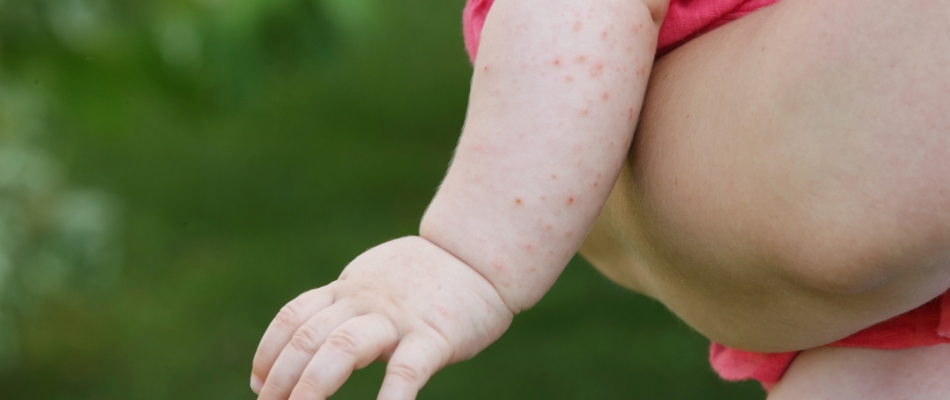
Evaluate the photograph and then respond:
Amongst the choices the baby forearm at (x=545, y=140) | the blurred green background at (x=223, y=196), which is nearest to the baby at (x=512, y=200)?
the baby forearm at (x=545, y=140)

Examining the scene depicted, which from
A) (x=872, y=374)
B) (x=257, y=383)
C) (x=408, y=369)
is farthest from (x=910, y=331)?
(x=257, y=383)

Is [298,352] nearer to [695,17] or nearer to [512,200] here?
[512,200]

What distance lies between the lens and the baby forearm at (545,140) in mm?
564

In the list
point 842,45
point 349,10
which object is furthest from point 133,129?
point 842,45

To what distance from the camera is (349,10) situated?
1.15 meters

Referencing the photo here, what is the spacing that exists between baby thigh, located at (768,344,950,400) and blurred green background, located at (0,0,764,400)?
30.3 inches

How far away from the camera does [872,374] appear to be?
617 millimetres

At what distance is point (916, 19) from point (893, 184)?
0.29 ft

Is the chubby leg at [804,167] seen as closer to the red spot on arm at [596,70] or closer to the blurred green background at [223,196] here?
the red spot on arm at [596,70]

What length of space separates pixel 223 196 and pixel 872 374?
237 cm

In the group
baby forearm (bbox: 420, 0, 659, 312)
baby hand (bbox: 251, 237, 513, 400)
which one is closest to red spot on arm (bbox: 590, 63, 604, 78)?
baby forearm (bbox: 420, 0, 659, 312)

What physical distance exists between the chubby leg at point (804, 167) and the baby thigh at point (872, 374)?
0.05 m

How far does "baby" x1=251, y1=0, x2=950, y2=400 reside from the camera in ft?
1.82

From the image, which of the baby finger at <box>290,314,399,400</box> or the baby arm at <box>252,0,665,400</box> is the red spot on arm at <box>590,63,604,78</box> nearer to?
the baby arm at <box>252,0,665,400</box>
